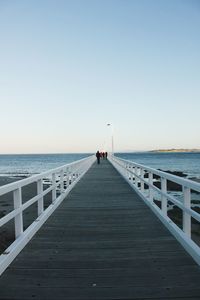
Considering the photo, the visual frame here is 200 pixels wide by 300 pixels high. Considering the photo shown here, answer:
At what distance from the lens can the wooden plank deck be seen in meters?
4.12

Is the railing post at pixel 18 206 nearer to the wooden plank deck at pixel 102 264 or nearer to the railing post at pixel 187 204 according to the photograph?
the wooden plank deck at pixel 102 264

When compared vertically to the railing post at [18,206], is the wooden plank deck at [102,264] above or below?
below

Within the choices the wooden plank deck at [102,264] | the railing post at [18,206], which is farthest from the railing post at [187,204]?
the railing post at [18,206]

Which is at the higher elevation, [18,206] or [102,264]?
[18,206]

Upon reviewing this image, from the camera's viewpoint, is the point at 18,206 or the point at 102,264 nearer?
the point at 102,264

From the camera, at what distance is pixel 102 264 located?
505cm

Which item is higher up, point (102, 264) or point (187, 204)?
point (187, 204)

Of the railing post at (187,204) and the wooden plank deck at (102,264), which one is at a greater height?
the railing post at (187,204)

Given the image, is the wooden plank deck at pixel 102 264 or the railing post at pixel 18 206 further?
the railing post at pixel 18 206

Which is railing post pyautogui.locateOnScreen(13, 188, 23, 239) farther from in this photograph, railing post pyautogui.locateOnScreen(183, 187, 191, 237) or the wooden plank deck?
railing post pyautogui.locateOnScreen(183, 187, 191, 237)

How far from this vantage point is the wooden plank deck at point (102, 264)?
4121mm

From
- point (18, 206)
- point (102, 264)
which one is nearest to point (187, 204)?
point (102, 264)

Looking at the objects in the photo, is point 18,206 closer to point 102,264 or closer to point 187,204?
point 102,264

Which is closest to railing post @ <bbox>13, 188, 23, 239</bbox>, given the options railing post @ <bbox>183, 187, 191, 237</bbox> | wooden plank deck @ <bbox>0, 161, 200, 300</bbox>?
wooden plank deck @ <bbox>0, 161, 200, 300</bbox>
